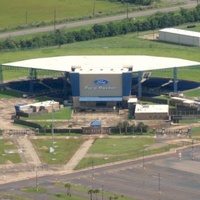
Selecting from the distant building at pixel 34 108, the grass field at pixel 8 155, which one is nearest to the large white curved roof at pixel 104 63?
the distant building at pixel 34 108

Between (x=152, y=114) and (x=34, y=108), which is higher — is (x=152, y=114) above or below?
below

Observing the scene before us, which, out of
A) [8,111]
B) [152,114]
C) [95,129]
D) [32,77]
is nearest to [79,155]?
[95,129]

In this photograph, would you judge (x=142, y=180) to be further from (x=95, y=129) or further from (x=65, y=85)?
(x=65, y=85)

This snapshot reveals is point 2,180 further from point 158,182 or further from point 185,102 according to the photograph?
point 185,102

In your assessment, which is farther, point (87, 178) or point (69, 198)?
point (87, 178)

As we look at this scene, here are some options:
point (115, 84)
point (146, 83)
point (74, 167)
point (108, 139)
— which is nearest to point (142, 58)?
point (146, 83)

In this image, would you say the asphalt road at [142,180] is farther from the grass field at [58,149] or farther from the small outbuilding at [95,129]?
the small outbuilding at [95,129]
